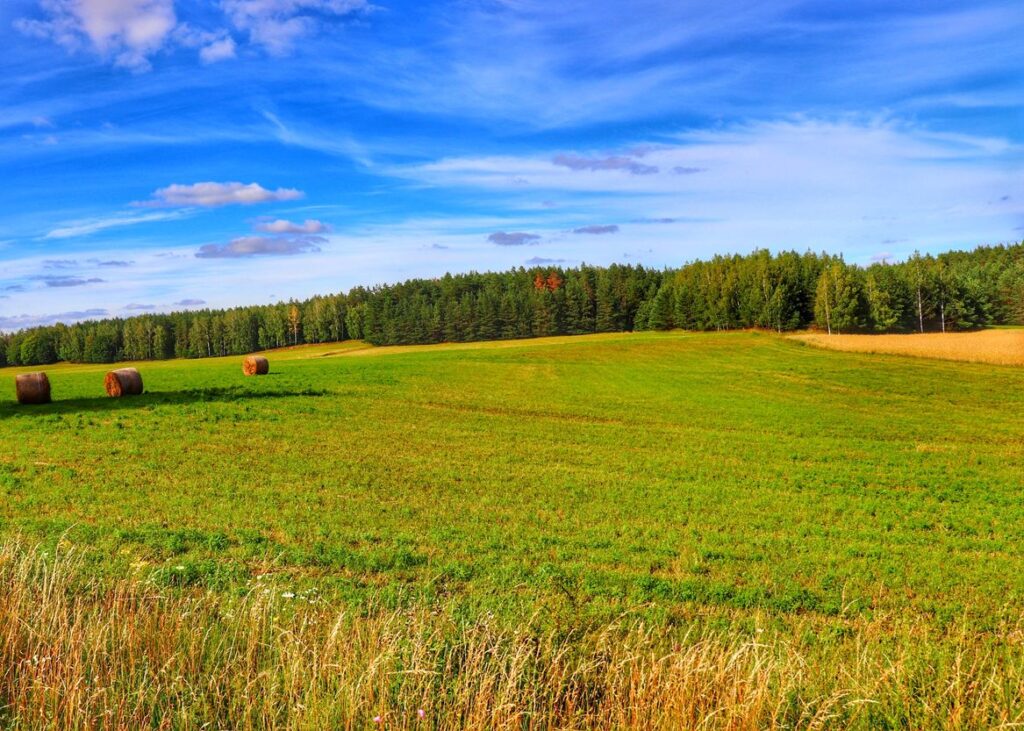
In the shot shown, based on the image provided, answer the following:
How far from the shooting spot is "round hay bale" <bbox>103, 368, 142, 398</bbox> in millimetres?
33938

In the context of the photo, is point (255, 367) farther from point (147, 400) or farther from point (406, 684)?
point (406, 684)

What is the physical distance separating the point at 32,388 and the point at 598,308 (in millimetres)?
102360

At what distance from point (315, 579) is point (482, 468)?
886cm

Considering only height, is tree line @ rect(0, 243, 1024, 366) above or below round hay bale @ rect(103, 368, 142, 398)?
above

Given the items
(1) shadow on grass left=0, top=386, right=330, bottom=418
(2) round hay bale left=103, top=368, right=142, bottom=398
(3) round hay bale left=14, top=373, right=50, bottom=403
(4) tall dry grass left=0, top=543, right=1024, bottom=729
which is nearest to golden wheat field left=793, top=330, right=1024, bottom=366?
(1) shadow on grass left=0, top=386, right=330, bottom=418

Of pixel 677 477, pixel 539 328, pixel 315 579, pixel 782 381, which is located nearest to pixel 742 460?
pixel 677 477

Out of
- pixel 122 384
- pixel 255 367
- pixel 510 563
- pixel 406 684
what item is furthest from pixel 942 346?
pixel 406 684

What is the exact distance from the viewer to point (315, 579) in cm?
1038

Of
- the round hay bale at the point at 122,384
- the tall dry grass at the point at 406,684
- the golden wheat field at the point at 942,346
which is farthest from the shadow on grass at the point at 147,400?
the golden wheat field at the point at 942,346

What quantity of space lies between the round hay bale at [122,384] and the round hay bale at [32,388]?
9.40 feet

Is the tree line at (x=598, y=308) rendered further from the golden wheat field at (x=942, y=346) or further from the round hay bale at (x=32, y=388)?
the round hay bale at (x=32, y=388)

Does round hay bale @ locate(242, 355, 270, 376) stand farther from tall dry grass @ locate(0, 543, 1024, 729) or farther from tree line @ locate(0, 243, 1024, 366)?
tree line @ locate(0, 243, 1024, 366)

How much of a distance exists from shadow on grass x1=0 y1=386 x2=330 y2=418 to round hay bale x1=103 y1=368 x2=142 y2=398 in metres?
0.57

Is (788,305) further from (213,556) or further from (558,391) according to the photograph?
(213,556)
